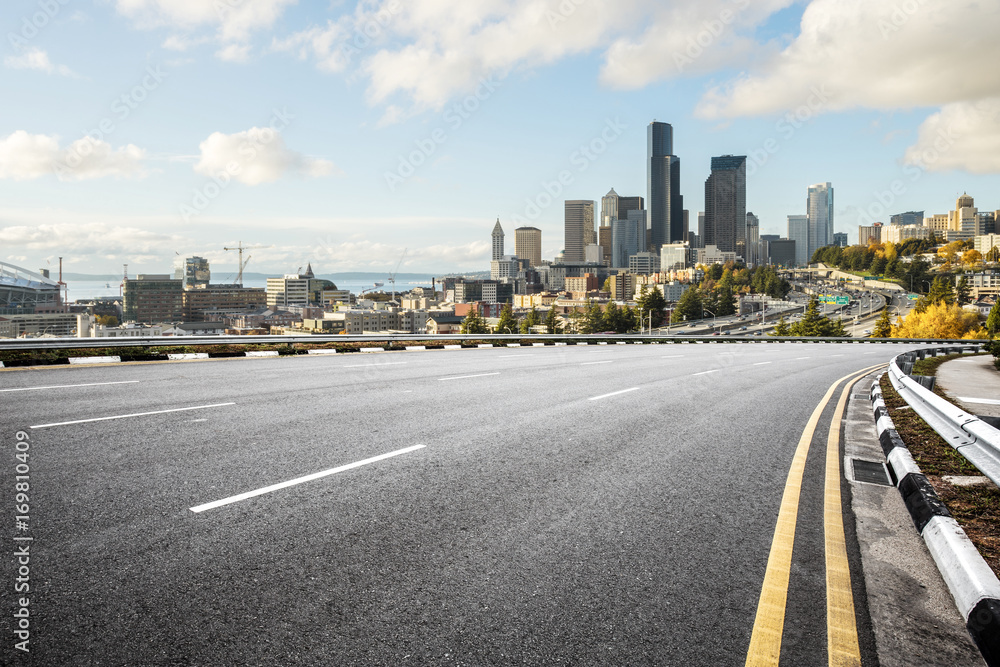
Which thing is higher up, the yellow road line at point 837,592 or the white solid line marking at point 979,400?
the white solid line marking at point 979,400

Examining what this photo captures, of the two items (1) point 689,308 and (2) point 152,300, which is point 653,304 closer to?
(1) point 689,308

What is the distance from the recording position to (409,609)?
3.21 metres

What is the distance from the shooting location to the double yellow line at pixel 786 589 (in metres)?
2.93

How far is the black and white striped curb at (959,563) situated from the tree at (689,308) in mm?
134169

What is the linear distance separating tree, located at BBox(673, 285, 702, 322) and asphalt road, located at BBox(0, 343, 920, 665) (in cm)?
13175

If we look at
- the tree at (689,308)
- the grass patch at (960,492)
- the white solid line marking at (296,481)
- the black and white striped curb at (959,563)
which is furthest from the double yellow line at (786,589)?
the tree at (689,308)

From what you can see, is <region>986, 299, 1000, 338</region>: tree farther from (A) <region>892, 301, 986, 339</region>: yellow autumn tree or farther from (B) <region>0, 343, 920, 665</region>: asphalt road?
(B) <region>0, 343, 920, 665</region>: asphalt road

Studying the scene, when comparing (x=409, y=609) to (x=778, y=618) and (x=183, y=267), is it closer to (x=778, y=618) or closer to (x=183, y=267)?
(x=778, y=618)

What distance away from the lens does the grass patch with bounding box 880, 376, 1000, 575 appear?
4.20 meters

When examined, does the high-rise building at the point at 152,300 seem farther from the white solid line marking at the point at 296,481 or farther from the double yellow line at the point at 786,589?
the double yellow line at the point at 786,589

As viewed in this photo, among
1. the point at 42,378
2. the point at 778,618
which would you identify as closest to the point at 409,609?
the point at 778,618

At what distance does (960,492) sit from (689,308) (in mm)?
137612

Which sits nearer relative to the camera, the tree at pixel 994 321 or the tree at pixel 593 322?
the tree at pixel 994 321

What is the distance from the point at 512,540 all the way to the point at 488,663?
1.40m
